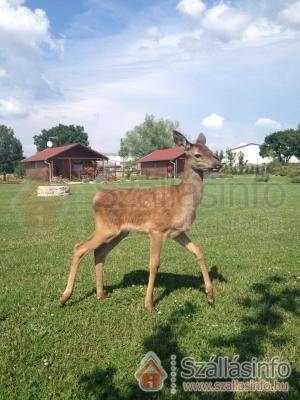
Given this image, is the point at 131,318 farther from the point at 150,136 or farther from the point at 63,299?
the point at 150,136

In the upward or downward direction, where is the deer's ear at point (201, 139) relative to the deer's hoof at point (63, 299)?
upward

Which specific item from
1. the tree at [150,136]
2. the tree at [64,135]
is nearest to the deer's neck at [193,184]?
the tree at [150,136]

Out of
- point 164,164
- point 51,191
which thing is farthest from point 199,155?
point 164,164

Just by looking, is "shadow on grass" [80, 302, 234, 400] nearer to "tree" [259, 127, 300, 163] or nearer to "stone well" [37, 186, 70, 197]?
"stone well" [37, 186, 70, 197]

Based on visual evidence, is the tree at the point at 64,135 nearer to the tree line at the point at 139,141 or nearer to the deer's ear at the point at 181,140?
the tree line at the point at 139,141

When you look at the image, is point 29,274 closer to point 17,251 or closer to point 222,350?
point 17,251

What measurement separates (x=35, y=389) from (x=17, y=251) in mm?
6915

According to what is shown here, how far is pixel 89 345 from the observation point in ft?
17.5

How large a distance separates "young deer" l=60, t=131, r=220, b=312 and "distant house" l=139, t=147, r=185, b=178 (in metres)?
58.7

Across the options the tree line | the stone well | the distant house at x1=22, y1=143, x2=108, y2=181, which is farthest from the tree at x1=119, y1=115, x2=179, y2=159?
the stone well

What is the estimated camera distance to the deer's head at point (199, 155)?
6.76m

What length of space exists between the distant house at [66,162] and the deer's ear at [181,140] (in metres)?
55.7

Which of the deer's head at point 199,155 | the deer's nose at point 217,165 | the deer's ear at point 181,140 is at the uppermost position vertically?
the deer's ear at point 181,140

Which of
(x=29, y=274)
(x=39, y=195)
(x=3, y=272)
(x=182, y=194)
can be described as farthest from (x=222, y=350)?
(x=39, y=195)
